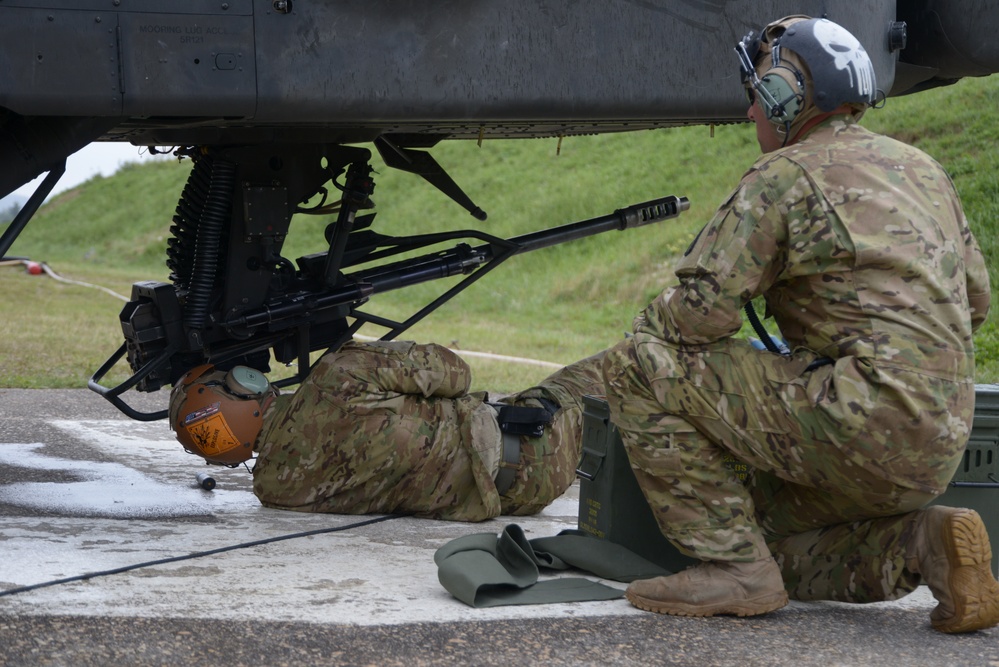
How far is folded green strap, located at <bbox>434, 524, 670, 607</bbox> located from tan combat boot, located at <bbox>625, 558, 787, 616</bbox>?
227mm

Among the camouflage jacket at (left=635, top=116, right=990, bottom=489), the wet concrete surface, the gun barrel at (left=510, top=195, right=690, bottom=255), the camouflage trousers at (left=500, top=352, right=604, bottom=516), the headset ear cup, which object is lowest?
the wet concrete surface

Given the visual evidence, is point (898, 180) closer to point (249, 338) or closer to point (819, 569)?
point (819, 569)

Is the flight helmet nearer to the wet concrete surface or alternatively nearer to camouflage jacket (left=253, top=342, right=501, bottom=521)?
camouflage jacket (left=253, top=342, right=501, bottom=521)

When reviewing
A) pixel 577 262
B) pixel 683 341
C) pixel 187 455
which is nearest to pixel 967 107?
pixel 577 262

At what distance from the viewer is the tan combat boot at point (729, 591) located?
3.21m

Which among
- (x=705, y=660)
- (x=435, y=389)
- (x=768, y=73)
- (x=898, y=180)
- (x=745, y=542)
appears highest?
(x=768, y=73)

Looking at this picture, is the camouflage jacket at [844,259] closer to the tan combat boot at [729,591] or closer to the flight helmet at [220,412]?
the tan combat boot at [729,591]

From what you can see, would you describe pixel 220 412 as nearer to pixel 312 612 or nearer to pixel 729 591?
pixel 312 612

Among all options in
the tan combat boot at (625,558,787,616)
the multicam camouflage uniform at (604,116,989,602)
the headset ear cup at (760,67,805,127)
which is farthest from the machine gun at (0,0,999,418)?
the tan combat boot at (625,558,787,616)

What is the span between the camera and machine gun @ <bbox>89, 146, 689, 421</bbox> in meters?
4.59

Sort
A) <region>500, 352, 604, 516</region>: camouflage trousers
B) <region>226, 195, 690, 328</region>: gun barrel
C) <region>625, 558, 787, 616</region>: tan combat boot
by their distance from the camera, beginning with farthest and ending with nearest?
<region>226, 195, 690, 328</region>: gun barrel, <region>500, 352, 604, 516</region>: camouflage trousers, <region>625, 558, 787, 616</region>: tan combat boot

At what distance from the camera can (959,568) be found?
10.1 feet

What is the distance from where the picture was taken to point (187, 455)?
5691 millimetres

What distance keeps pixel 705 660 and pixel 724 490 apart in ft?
1.66
